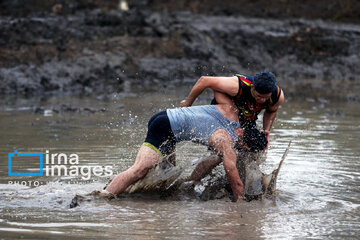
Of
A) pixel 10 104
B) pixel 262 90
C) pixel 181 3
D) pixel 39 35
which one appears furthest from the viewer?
pixel 181 3

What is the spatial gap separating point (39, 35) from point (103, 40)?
2.02 meters

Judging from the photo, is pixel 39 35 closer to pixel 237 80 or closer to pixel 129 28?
pixel 129 28

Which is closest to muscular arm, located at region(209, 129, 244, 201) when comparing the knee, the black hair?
the black hair

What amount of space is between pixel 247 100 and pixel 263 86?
38 centimetres

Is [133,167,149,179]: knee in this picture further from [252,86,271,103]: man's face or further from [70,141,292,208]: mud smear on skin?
[252,86,271,103]: man's face

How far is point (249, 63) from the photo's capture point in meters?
22.9

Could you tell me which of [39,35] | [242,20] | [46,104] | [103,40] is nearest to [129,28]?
[103,40]

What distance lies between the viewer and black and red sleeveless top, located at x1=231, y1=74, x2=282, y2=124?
6898 mm

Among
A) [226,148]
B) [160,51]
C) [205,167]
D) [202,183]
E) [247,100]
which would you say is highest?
[160,51]

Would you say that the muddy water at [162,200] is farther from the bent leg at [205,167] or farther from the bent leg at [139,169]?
the bent leg at [205,167]

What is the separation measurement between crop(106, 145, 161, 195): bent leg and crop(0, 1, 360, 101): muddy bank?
1123 cm

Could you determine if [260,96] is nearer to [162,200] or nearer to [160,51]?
[162,200]

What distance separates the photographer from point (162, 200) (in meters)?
7.22

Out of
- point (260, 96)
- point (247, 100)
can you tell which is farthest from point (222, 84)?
point (260, 96)
